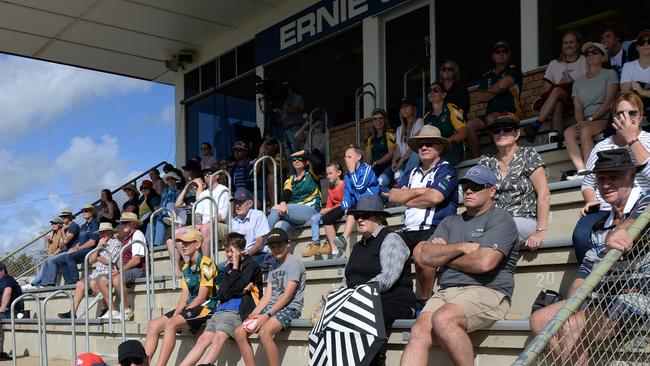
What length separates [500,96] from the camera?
8.37 metres

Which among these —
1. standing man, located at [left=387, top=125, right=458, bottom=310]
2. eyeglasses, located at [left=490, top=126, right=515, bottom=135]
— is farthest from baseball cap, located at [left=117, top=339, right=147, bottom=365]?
eyeglasses, located at [left=490, top=126, right=515, bottom=135]

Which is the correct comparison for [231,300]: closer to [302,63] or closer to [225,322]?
[225,322]

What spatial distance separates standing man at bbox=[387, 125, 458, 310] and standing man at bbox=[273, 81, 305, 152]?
588cm

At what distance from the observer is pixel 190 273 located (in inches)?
318

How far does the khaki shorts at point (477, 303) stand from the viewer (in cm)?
484

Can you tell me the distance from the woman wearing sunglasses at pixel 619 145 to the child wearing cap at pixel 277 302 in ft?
8.09

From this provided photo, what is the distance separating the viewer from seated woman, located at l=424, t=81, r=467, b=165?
8.05 m

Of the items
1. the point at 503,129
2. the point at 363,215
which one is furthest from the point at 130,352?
the point at 503,129

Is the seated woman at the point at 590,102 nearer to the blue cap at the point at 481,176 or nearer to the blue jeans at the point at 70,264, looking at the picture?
the blue cap at the point at 481,176

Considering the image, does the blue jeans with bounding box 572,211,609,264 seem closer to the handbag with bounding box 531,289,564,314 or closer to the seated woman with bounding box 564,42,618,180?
the handbag with bounding box 531,289,564,314

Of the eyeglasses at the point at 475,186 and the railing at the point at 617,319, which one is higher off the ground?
the eyeglasses at the point at 475,186

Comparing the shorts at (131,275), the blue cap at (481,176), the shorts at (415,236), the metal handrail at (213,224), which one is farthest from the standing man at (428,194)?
the shorts at (131,275)

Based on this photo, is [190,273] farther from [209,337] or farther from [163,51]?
[163,51]

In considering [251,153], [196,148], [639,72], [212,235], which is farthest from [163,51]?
[639,72]
